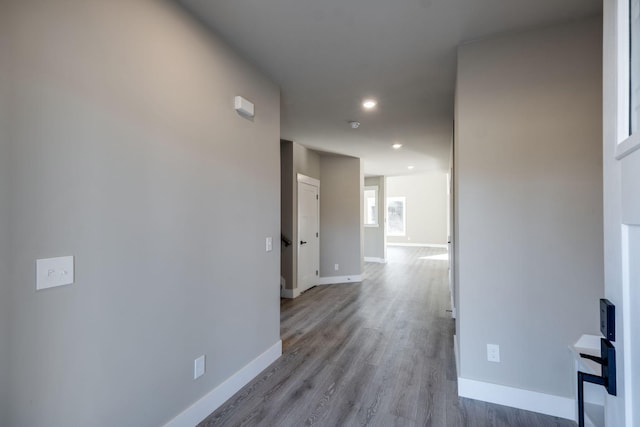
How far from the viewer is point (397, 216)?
1355 cm

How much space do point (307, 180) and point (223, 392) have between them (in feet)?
12.8

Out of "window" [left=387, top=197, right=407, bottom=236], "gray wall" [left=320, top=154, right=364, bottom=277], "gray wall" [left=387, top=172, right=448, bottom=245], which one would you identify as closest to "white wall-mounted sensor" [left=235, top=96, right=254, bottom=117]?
"gray wall" [left=320, top=154, right=364, bottom=277]

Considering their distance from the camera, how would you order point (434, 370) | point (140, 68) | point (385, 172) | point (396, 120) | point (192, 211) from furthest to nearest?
1. point (385, 172)
2. point (396, 120)
3. point (434, 370)
4. point (192, 211)
5. point (140, 68)

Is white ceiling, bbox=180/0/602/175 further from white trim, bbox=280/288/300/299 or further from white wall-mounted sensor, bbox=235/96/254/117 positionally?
white trim, bbox=280/288/300/299

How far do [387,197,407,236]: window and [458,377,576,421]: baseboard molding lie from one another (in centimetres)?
1140

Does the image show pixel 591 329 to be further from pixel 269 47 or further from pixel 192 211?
pixel 269 47

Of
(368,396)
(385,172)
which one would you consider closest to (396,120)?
(368,396)

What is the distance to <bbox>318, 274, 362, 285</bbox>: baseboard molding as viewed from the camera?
6.05 m

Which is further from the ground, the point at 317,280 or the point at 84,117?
the point at 84,117

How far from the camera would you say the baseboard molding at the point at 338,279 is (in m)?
6.05

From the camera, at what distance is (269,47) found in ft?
7.50

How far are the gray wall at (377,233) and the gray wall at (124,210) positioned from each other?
6616mm

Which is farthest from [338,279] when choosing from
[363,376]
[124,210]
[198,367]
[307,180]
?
[124,210]

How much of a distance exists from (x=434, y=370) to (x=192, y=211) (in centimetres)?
234
